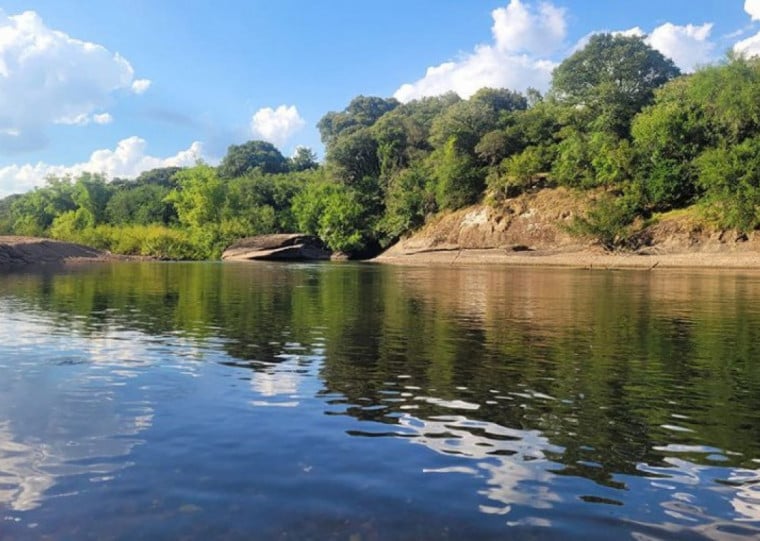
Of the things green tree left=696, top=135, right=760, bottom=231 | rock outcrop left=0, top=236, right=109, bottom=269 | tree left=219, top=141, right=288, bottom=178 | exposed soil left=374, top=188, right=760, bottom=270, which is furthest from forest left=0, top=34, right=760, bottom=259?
tree left=219, top=141, right=288, bottom=178

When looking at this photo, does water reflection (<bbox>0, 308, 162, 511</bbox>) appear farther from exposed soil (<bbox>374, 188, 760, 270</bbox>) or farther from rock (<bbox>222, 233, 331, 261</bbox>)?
rock (<bbox>222, 233, 331, 261</bbox>)

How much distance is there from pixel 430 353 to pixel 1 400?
7555 mm

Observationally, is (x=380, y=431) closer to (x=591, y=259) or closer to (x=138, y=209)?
(x=591, y=259)

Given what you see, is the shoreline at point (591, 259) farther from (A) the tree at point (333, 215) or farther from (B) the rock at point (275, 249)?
(B) the rock at point (275, 249)

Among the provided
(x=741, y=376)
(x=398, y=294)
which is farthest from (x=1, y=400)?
(x=398, y=294)

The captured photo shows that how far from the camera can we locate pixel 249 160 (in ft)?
517

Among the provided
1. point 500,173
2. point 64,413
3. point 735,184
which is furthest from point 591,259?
point 64,413

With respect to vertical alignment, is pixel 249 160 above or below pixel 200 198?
above

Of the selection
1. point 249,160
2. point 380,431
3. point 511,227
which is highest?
point 249,160

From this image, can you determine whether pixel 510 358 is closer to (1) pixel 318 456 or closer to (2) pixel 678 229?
(1) pixel 318 456

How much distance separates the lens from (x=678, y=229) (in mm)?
59500

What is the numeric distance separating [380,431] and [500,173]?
256 feet

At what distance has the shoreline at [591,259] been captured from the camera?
5225 centimetres

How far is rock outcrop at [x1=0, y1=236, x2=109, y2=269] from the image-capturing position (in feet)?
186
